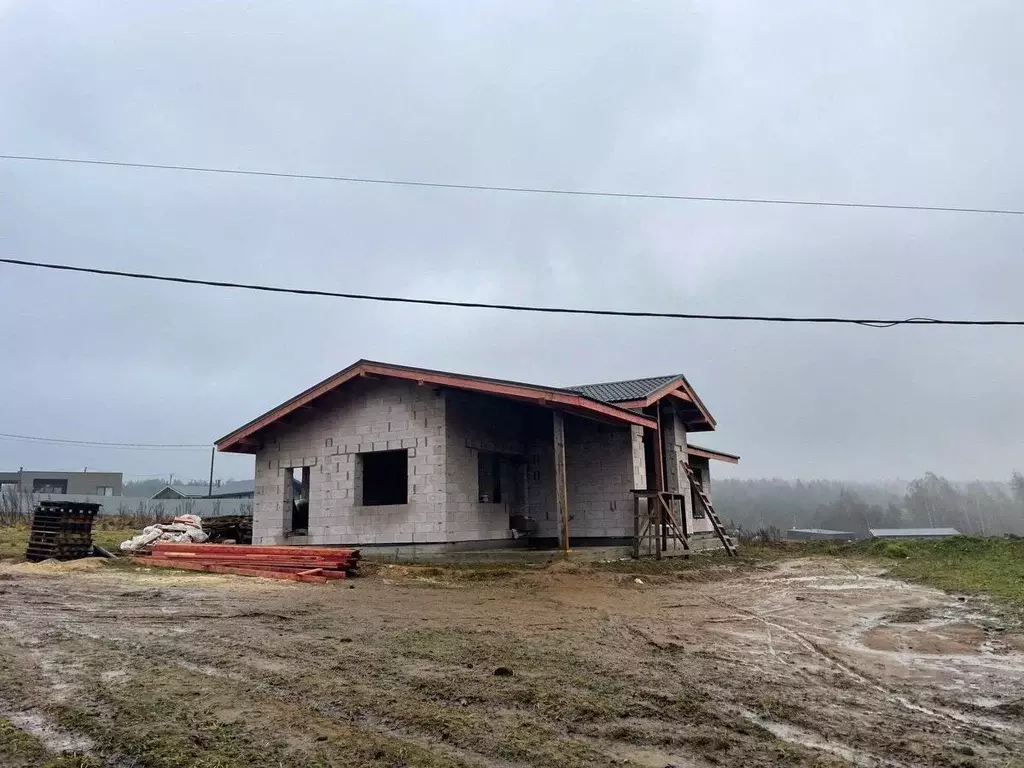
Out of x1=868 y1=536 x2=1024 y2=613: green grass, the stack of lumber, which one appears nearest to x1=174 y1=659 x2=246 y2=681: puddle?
the stack of lumber

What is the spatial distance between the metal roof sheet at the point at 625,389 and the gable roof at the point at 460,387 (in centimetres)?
103

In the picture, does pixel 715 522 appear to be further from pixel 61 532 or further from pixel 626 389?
pixel 61 532

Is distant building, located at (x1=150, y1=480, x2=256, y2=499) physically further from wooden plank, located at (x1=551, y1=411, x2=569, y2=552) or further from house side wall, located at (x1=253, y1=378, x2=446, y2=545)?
wooden plank, located at (x1=551, y1=411, x2=569, y2=552)

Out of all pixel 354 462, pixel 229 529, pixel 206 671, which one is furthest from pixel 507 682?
pixel 229 529

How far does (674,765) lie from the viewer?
3.48 meters

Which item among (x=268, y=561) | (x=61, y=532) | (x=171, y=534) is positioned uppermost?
(x=61, y=532)

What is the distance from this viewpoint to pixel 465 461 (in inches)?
614

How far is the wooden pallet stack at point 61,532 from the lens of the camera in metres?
15.4

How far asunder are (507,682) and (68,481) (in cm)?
6243

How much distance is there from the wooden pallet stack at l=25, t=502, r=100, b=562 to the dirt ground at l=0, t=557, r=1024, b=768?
6607 mm

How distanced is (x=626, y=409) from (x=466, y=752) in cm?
1235

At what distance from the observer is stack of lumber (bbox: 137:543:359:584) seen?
1246 centimetres

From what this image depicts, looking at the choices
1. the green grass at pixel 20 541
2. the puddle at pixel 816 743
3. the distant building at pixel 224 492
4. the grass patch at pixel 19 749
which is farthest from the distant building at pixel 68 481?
the puddle at pixel 816 743

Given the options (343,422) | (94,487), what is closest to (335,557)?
(343,422)
